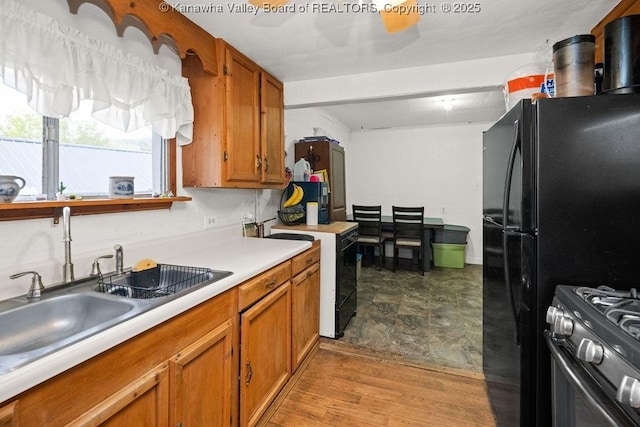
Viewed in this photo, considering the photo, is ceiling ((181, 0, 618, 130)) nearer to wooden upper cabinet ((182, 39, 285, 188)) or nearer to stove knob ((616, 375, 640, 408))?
wooden upper cabinet ((182, 39, 285, 188))

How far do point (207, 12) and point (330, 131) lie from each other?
10.5 ft

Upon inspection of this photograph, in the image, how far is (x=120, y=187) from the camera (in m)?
1.55

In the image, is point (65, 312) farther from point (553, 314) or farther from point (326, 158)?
point (326, 158)

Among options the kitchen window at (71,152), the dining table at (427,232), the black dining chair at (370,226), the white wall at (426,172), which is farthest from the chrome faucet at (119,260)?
the white wall at (426,172)

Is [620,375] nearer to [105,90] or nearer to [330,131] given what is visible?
[105,90]

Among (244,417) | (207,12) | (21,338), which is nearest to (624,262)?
(244,417)

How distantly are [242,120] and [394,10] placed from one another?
124 cm

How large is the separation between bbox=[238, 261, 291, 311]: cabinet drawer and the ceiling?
4.59 feet

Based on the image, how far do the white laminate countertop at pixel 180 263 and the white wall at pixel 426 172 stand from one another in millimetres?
3857

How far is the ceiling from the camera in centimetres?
167

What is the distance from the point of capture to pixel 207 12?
171 centimetres

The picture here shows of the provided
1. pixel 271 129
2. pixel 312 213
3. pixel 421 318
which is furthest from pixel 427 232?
pixel 271 129

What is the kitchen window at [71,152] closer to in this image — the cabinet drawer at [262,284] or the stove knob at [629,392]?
the cabinet drawer at [262,284]

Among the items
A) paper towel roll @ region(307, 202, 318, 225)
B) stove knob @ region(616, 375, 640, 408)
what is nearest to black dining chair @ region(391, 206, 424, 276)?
paper towel roll @ region(307, 202, 318, 225)
